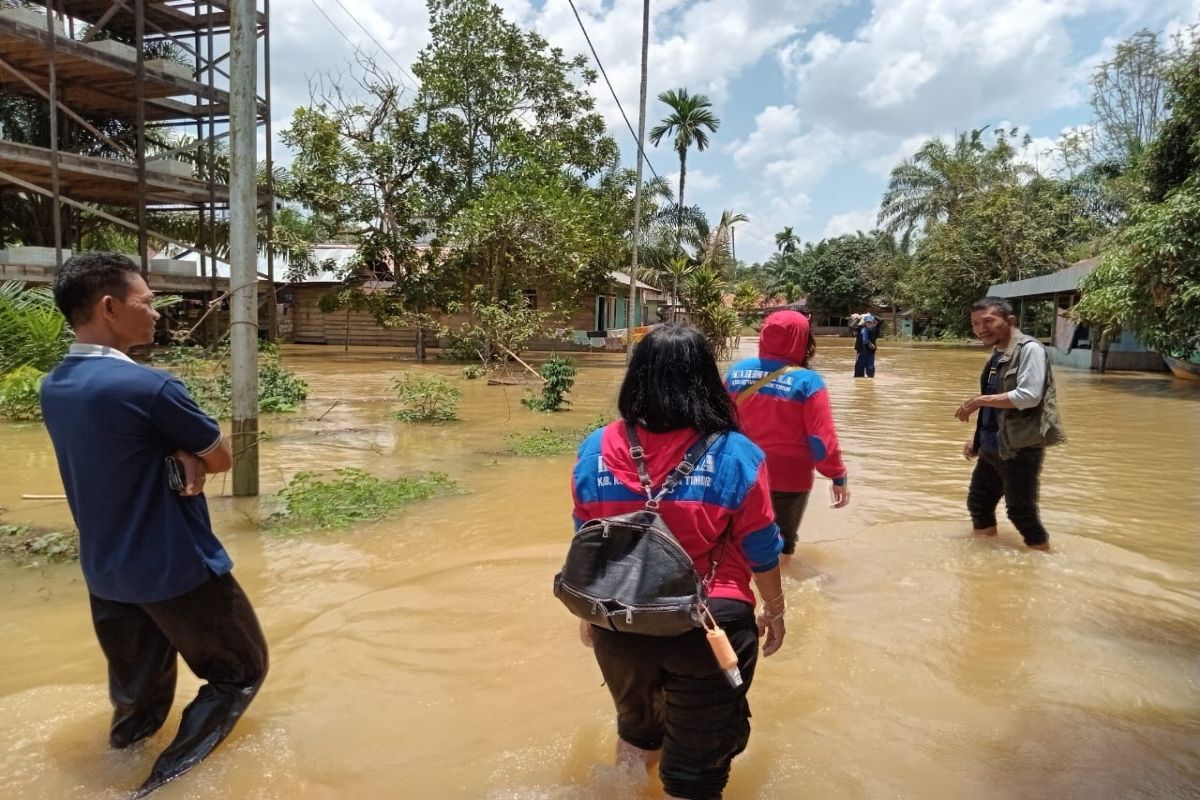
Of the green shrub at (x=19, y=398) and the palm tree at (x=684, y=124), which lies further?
the palm tree at (x=684, y=124)

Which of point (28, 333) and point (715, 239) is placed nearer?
point (28, 333)

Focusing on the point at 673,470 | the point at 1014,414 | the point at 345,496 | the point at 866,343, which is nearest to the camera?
the point at 673,470

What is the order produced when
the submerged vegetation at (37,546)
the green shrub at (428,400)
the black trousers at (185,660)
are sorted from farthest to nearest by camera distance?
the green shrub at (428,400)
the submerged vegetation at (37,546)
the black trousers at (185,660)

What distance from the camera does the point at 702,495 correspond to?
2.02 meters

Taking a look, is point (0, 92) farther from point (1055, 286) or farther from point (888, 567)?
point (1055, 286)

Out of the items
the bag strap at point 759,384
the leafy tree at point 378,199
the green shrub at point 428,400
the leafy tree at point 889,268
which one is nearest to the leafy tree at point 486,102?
the leafy tree at point 378,199

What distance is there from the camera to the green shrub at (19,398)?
9.94 metres

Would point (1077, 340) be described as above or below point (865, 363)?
above

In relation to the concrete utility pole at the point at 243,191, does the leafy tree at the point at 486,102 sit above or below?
above

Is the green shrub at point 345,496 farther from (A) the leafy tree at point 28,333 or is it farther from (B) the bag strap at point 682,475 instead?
(A) the leafy tree at point 28,333

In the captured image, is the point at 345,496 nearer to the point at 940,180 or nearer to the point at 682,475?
the point at 682,475

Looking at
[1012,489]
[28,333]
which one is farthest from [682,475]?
[28,333]

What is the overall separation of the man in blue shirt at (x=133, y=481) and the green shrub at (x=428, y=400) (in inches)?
345

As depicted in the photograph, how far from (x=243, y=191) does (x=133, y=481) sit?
3983 mm
